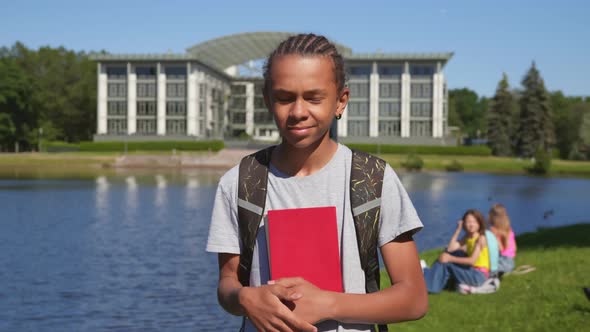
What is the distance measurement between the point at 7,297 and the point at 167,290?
2940 millimetres

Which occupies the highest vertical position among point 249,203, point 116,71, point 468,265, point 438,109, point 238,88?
point 116,71

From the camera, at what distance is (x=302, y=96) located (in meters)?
2.29

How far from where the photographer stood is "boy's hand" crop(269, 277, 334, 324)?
6.99ft

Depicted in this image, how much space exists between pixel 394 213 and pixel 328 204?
0.22 m

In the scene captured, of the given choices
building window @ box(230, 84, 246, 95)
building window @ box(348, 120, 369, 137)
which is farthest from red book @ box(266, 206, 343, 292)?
building window @ box(230, 84, 246, 95)

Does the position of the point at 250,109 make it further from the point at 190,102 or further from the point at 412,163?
the point at 412,163

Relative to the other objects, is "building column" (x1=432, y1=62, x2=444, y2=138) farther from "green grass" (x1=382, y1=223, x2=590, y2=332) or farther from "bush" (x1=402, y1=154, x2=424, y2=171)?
"green grass" (x1=382, y1=223, x2=590, y2=332)

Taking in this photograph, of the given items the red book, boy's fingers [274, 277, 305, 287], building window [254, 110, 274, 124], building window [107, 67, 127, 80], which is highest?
building window [107, 67, 127, 80]

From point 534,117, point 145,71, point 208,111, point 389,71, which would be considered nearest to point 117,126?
point 145,71

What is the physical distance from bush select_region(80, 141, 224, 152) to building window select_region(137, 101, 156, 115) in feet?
36.7

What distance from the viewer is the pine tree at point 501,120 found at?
91.8 meters

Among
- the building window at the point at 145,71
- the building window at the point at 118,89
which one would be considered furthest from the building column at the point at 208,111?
the building window at the point at 118,89

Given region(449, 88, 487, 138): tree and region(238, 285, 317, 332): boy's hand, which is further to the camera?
region(449, 88, 487, 138): tree

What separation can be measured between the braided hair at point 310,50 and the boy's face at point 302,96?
0.07 feet
